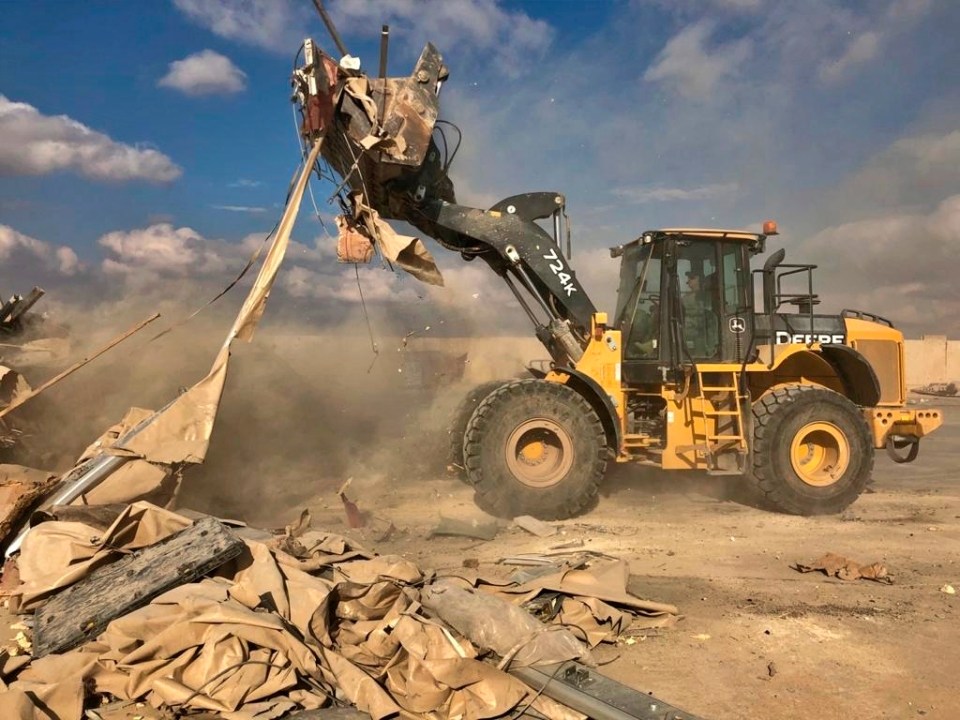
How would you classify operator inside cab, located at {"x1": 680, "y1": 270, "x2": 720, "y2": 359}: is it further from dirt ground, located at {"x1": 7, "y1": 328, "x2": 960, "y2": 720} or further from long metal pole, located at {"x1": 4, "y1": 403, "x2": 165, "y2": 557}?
long metal pole, located at {"x1": 4, "y1": 403, "x2": 165, "y2": 557}

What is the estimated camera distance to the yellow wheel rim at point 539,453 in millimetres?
7500

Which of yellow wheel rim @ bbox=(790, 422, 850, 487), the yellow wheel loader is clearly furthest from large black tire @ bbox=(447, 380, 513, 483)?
yellow wheel rim @ bbox=(790, 422, 850, 487)

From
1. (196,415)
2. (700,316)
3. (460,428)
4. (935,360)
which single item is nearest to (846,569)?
(700,316)

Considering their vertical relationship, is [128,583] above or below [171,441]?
below

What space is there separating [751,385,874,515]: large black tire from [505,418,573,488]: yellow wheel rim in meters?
2.03

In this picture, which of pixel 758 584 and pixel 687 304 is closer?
pixel 758 584

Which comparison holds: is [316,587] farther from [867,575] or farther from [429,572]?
[867,575]

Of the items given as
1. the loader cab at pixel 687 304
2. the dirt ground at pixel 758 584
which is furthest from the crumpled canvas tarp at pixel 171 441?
the loader cab at pixel 687 304

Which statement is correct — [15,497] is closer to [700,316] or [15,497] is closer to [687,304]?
[687,304]

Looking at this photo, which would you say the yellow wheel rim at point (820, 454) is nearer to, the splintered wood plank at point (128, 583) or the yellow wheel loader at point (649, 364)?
the yellow wheel loader at point (649, 364)

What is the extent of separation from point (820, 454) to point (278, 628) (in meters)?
6.53

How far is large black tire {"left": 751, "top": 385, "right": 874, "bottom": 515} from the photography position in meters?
7.76

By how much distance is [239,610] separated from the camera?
386 centimetres

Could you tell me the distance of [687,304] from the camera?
26.9 feet
